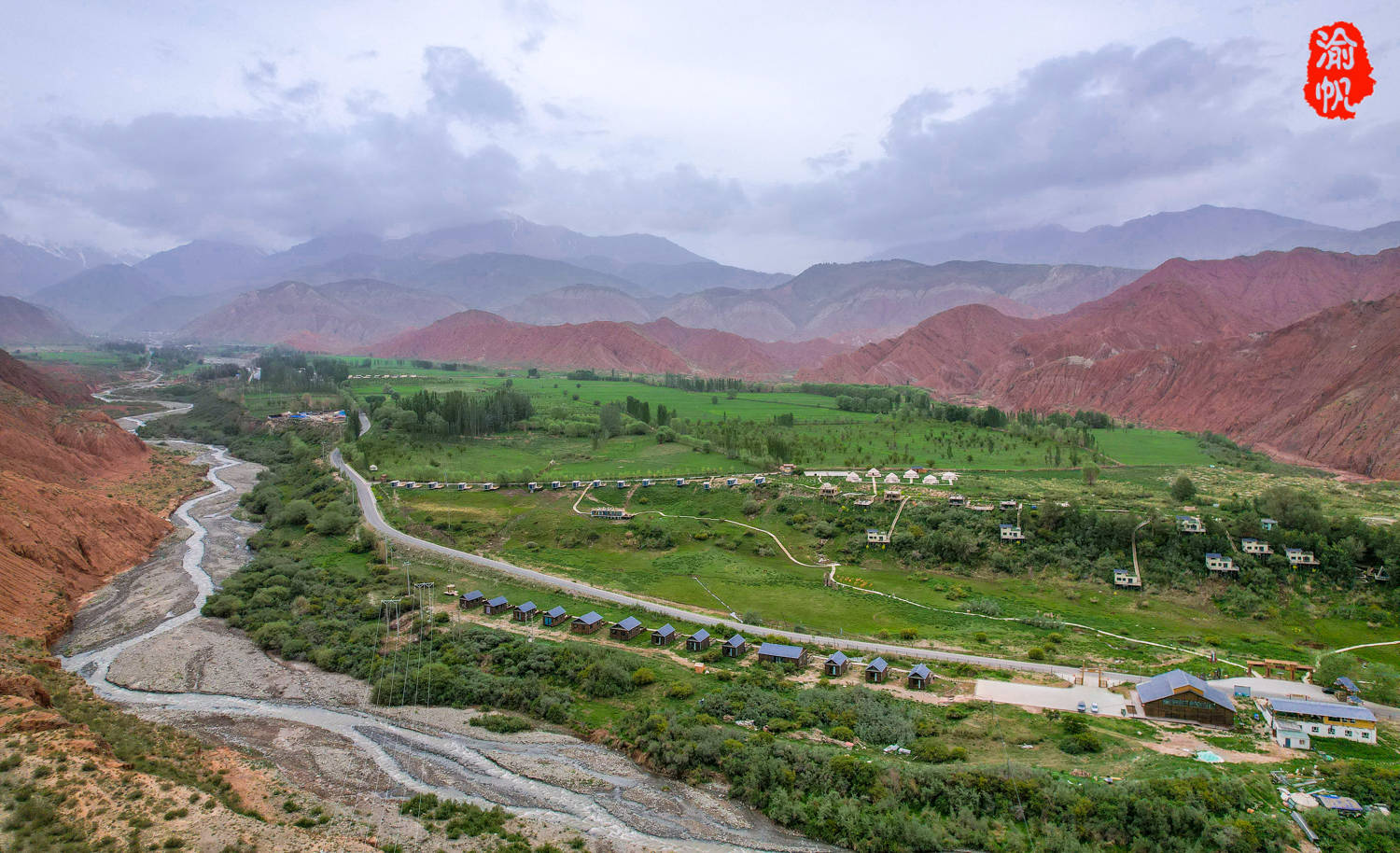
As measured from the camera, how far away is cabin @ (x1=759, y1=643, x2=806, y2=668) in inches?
1316

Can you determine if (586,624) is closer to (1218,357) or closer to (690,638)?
(690,638)

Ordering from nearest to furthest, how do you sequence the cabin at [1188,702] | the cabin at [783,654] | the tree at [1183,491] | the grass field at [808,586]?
the cabin at [1188,702] → the cabin at [783,654] → the grass field at [808,586] → the tree at [1183,491]

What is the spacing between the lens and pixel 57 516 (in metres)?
48.1

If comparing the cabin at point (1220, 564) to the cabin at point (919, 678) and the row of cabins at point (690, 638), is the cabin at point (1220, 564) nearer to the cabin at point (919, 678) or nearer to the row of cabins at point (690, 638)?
the row of cabins at point (690, 638)

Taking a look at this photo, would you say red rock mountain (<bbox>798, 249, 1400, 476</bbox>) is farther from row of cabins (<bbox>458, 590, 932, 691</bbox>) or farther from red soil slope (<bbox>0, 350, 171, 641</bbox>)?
red soil slope (<bbox>0, 350, 171, 641</bbox>)

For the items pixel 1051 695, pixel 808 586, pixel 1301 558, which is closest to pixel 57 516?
pixel 808 586

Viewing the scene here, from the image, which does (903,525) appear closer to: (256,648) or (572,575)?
(572,575)

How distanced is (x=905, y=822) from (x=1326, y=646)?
25824 millimetres

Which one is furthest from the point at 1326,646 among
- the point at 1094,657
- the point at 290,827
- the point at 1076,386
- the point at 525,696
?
the point at 1076,386

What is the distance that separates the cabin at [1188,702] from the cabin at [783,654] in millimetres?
13122

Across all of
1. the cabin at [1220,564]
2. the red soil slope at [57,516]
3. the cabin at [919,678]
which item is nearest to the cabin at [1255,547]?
the cabin at [1220,564]

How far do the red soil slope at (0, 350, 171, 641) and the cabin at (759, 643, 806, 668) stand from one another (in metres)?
35.4

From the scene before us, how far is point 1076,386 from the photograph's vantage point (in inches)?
5133

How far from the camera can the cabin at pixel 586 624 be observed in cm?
3856
